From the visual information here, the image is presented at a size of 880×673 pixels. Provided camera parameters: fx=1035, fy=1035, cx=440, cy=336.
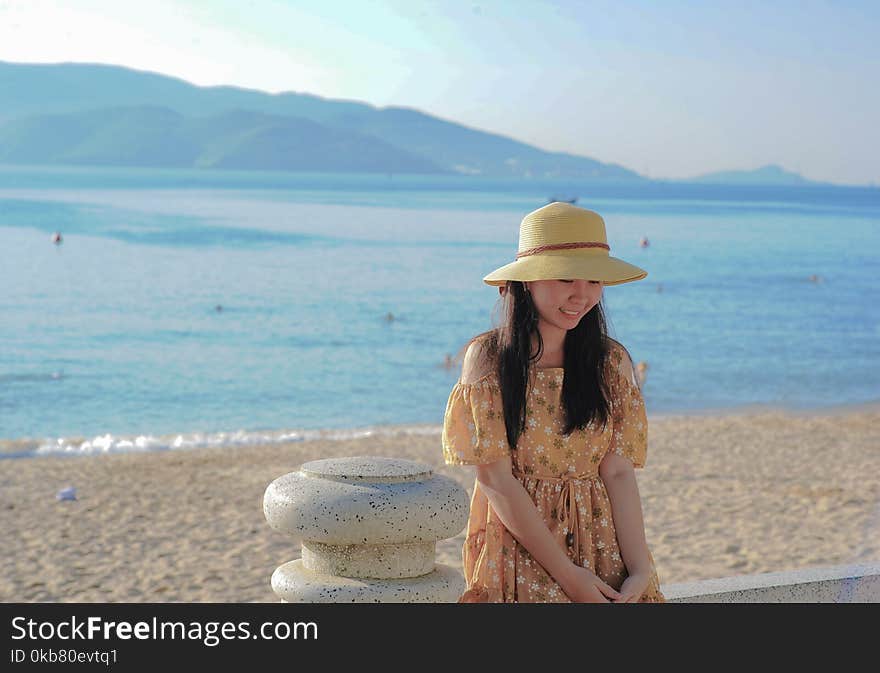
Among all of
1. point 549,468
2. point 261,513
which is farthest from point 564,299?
point 261,513

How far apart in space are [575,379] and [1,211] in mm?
84302

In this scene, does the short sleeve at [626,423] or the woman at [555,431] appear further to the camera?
the short sleeve at [626,423]

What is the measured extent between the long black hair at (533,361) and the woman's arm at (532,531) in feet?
0.36

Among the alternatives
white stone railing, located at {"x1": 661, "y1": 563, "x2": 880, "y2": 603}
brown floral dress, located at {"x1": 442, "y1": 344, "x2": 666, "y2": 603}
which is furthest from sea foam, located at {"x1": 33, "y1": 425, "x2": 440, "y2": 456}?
brown floral dress, located at {"x1": 442, "y1": 344, "x2": 666, "y2": 603}

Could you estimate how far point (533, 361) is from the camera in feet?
9.98

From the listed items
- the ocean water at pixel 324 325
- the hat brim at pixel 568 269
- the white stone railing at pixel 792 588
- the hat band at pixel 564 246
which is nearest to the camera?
the hat brim at pixel 568 269

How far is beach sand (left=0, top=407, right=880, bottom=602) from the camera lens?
8.30m

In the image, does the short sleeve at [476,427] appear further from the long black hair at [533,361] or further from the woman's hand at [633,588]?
the woman's hand at [633,588]

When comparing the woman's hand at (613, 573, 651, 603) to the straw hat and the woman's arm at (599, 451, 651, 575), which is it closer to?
the woman's arm at (599, 451, 651, 575)

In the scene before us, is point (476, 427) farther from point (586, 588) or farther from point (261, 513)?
point (261, 513)

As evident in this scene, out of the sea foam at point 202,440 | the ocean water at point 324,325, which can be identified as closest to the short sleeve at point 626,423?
the ocean water at point 324,325

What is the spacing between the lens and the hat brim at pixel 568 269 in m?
2.89

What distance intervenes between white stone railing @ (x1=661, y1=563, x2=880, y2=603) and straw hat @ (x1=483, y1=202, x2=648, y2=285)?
171cm

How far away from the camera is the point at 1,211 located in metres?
79.5
